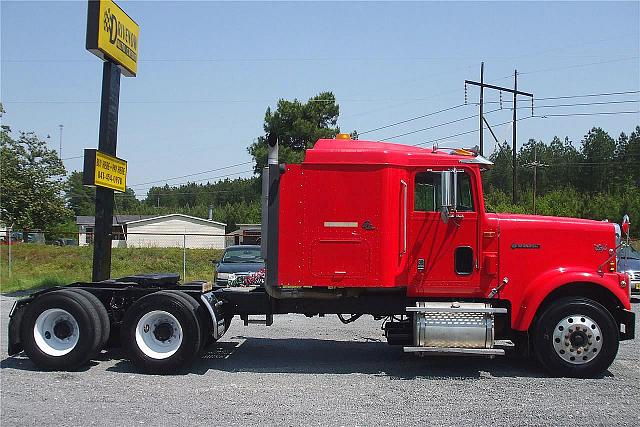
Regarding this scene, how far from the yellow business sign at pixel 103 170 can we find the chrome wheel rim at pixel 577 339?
9.04 meters

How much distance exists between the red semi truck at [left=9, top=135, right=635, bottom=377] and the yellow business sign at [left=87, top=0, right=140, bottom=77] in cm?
689

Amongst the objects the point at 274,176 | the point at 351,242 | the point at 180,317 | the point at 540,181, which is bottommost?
the point at 180,317

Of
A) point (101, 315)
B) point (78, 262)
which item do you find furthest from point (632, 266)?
point (78, 262)

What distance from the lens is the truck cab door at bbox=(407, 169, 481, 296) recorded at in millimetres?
7965

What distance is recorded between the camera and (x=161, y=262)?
28.9 meters

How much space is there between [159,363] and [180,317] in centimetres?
61

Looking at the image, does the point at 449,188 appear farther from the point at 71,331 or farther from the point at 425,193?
the point at 71,331

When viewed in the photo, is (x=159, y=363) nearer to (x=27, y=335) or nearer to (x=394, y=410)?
(x=27, y=335)

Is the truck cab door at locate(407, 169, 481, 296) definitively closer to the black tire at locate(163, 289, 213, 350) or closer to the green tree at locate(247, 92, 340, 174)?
the black tire at locate(163, 289, 213, 350)

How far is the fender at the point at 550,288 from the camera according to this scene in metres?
7.81

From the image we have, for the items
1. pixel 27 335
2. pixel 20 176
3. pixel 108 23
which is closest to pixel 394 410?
pixel 27 335

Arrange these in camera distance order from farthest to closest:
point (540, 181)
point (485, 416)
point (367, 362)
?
point (540, 181)
point (367, 362)
point (485, 416)

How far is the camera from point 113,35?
45.1ft

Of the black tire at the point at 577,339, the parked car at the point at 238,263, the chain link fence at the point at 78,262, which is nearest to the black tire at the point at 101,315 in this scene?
the black tire at the point at 577,339
